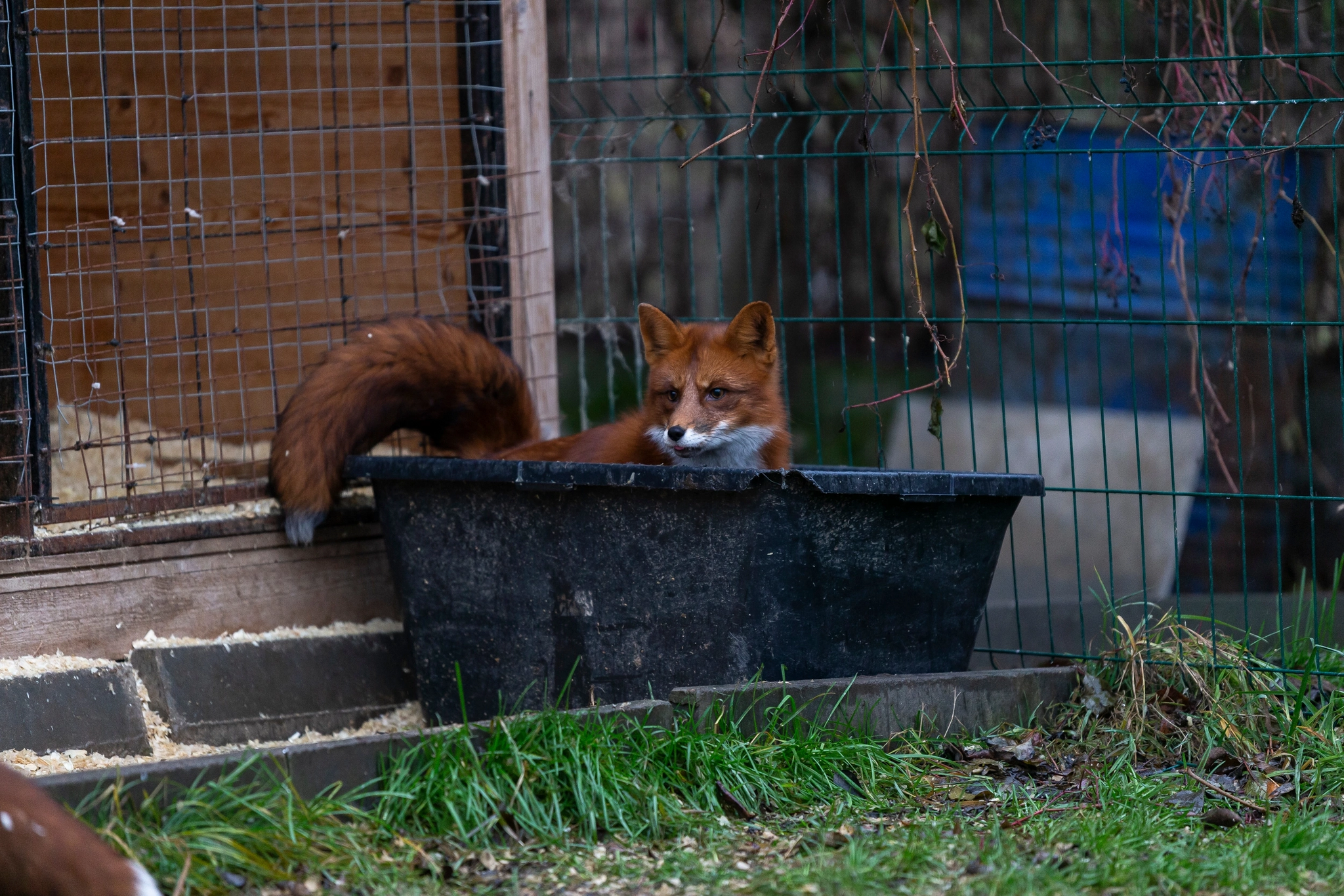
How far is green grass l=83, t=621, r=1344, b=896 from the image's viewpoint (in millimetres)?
2602

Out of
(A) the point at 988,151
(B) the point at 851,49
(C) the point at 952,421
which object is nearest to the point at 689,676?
(A) the point at 988,151

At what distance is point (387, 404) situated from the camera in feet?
13.9

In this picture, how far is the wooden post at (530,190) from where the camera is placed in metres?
4.69

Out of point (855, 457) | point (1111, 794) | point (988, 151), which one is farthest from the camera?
point (855, 457)

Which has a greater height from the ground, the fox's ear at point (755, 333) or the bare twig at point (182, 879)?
the fox's ear at point (755, 333)

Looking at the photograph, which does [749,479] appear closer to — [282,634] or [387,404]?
[387,404]

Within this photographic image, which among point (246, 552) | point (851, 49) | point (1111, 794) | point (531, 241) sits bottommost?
point (1111, 794)

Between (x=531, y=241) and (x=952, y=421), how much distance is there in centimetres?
399

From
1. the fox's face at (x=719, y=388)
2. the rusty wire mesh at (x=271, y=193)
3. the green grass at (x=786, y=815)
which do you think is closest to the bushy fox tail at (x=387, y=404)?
the rusty wire mesh at (x=271, y=193)

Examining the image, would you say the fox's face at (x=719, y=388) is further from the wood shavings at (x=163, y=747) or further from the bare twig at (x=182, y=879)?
the bare twig at (x=182, y=879)

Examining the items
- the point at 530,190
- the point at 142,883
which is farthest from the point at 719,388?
the point at 142,883

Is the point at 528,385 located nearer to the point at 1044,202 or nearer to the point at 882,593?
the point at 882,593

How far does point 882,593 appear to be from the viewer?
12.0 ft

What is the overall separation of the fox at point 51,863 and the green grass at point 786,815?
0.30 metres
